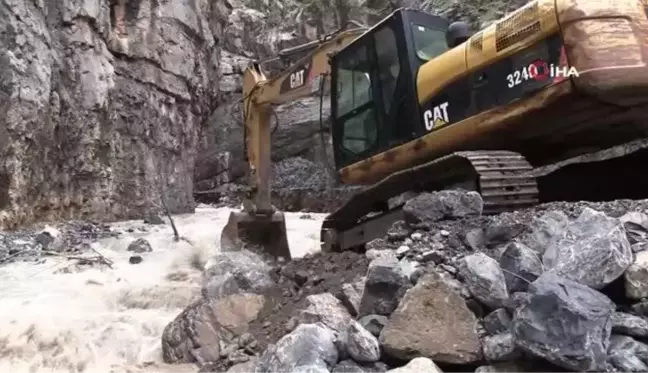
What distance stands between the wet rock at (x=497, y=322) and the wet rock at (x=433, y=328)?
0.06 metres

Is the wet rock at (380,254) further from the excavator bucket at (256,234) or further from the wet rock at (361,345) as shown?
the excavator bucket at (256,234)

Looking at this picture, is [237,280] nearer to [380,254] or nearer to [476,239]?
[380,254]

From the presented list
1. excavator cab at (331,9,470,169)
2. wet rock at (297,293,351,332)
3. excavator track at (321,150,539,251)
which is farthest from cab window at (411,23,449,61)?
wet rock at (297,293,351,332)

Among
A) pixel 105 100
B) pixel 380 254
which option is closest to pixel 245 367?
pixel 380 254

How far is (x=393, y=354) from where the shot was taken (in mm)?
2551

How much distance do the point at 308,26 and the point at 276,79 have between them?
21724 millimetres

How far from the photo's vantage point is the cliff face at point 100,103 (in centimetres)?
911

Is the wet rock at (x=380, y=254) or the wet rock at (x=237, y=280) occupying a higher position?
the wet rock at (x=380, y=254)

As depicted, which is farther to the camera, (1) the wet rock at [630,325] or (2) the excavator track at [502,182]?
(2) the excavator track at [502,182]

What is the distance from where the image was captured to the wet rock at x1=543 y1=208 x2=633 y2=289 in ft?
7.86

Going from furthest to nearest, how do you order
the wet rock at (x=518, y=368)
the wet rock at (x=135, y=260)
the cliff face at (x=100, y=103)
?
the cliff face at (x=100, y=103)
the wet rock at (x=135, y=260)
the wet rock at (x=518, y=368)

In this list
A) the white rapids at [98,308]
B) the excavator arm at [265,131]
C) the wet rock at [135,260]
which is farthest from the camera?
the wet rock at [135,260]

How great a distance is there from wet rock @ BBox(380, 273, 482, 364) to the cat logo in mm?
1934

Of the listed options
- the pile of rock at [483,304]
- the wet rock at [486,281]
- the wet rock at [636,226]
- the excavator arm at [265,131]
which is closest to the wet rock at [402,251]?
the pile of rock at [483,304]
